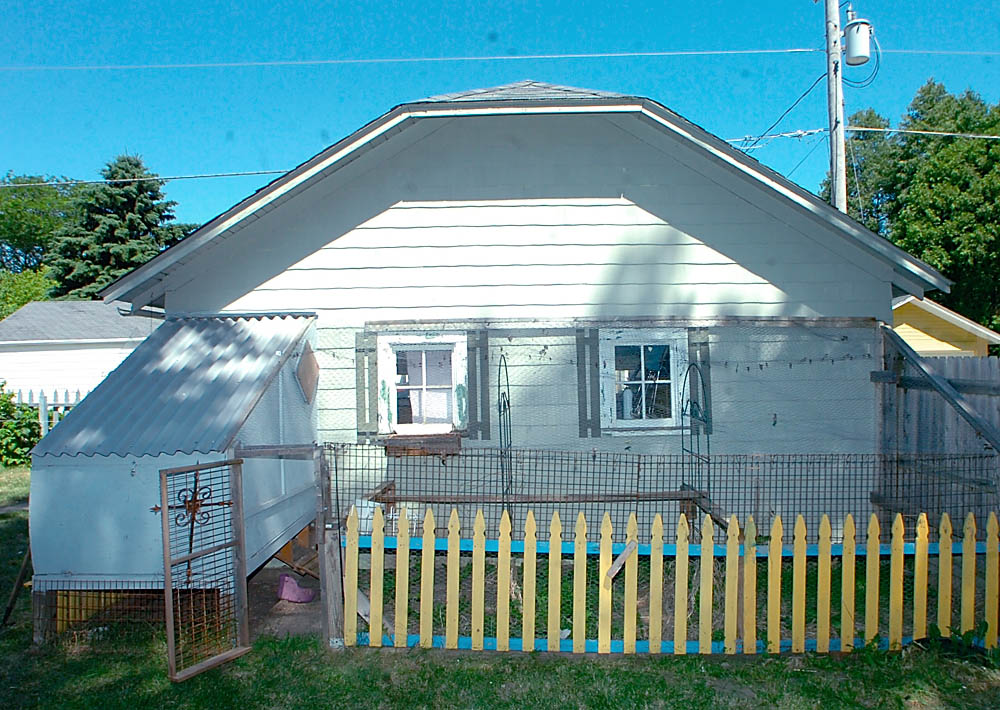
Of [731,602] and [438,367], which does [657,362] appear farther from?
[731,602]

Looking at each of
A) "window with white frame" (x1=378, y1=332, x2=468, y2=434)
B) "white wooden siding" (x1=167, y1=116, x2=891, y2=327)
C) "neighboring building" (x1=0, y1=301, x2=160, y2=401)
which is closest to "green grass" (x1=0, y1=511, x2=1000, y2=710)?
"window with white frame" (x1=378, y1=332, x2=468, y2=434)

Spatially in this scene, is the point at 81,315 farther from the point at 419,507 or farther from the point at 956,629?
the point at 956,629

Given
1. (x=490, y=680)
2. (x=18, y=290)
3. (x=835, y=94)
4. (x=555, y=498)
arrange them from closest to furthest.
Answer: (x=490, y=680) → (x=555, y=498) → (x=835, y=94) → (x=18, y=290)

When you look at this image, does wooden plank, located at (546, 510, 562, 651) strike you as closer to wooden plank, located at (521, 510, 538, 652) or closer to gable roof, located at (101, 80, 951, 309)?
wooden plank, located at (521, 510, 538, 652)

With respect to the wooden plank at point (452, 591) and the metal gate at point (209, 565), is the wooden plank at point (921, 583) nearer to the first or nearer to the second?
the wooden plank at point (452, 591)

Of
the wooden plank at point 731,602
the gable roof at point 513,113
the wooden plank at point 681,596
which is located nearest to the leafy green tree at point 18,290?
the gable roof at point 513,113

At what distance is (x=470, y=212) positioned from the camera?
7.61 meters

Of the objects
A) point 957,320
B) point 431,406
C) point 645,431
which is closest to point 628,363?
point 645,431

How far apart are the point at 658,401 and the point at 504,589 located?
3.43 m

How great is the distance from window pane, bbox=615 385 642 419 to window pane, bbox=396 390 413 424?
2.24m

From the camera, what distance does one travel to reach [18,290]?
4341 centimetres

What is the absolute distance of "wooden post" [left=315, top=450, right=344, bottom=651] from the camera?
5047 millimetres

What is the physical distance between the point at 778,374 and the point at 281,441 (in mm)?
5172

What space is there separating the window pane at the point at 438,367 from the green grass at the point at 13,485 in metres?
7.36
